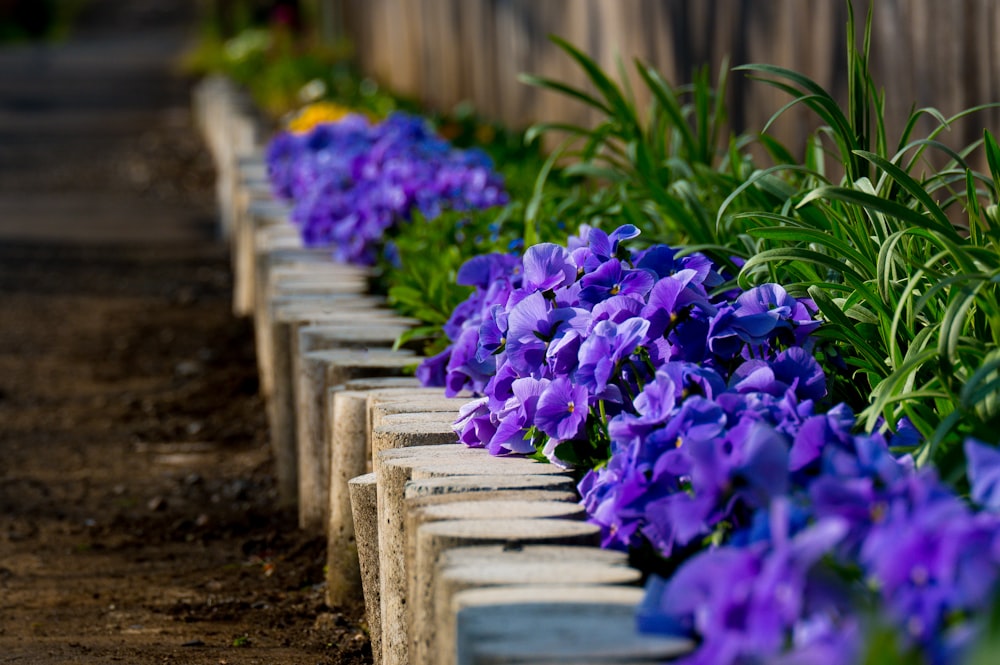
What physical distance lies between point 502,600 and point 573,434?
406 mm

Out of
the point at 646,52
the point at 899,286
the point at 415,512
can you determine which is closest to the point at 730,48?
the point at 646,52

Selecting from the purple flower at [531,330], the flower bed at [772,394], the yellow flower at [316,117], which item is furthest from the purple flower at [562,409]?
the yellow flower at [316,117]

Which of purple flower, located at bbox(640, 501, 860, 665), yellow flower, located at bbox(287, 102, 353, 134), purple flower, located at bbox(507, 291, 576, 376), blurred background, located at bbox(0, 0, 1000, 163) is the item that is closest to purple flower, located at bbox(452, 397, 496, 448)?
purple flower, located at bbox(507, 291, 576, 376)

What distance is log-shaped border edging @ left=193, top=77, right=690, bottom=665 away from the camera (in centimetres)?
147

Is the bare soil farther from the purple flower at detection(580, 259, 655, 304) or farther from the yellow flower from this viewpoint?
the yellow flower

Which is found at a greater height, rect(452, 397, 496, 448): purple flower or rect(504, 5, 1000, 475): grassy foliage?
rect(504, 5, 1000, 475): grassy foliage

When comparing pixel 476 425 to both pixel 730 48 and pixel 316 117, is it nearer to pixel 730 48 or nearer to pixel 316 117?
pixel 730 48

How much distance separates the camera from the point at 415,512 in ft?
5.90

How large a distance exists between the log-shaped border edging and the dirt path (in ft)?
0.61

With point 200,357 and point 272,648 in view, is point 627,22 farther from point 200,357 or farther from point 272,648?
point 272,648

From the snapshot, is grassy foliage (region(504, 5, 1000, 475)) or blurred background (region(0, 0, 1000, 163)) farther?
blurred background (region(0, 0, 1000, 163))

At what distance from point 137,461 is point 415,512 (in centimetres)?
240

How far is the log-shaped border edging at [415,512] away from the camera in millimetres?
1466

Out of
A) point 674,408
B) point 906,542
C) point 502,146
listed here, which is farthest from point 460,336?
point 502,146
